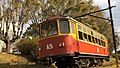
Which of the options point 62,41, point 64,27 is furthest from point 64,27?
point 62,41

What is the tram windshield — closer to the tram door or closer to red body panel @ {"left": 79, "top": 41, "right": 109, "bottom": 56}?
the tram door

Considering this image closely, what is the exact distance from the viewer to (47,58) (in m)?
17.5

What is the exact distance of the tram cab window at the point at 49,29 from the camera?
1742 centimetres

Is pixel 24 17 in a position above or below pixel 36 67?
above

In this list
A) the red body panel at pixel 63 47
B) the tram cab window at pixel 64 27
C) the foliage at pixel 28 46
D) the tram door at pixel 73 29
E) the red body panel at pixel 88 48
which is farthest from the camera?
the foliage at pixel 28 46

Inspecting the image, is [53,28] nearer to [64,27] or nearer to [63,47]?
[64,27]

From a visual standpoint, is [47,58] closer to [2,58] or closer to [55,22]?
[55,22]

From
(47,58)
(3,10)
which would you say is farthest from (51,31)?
(3,10)

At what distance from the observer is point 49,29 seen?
1780 centimetres

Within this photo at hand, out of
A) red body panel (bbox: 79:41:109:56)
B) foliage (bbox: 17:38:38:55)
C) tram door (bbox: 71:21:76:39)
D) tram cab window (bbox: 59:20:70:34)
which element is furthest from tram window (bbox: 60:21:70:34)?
foliage (bbox: 17:38:38:55)

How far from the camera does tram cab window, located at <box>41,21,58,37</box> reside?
17.4 meters

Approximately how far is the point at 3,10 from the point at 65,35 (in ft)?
46.0

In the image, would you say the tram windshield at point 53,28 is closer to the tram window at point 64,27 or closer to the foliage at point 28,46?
the tram window at point 64,27

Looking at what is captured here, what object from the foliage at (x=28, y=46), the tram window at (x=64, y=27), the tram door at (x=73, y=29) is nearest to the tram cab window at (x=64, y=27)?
the tram window at (x=64, y=27)
